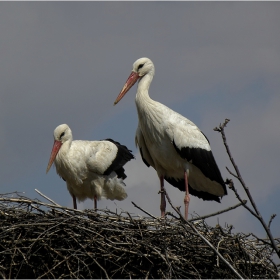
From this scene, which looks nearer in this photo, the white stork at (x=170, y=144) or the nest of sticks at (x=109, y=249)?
the nest of sticks at (x=109, y=249)

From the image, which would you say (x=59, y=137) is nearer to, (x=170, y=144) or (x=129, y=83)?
(x=129, y=83)

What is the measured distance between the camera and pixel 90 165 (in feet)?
36.2

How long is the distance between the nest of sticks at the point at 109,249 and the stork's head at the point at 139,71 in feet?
9.12

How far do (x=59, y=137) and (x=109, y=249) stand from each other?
3.57 meters

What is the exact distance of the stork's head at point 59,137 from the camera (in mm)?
10844

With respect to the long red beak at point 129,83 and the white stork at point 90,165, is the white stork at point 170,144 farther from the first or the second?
the white stork at point 90,165

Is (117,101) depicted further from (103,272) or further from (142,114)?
(103,272)

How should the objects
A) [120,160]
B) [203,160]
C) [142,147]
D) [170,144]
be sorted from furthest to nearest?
[120,160] → [142,147] → [203,160] → [170,144]

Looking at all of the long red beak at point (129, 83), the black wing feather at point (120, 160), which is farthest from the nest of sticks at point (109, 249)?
the black wing feather at point (120, 160)

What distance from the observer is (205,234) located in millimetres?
7949

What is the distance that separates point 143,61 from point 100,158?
65.7 inches

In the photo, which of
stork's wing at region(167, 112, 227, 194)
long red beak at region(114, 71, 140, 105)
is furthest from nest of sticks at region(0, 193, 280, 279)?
long red beak at region(114, 71, 140, 105)

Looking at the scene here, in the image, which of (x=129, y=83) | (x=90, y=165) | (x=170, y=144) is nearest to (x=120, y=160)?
(x=90, y=165)

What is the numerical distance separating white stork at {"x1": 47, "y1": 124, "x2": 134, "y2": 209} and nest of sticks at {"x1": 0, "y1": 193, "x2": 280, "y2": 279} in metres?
2.98
